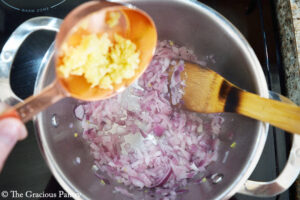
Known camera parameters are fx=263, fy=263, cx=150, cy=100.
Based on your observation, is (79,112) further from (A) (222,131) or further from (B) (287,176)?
(B) (287,176)

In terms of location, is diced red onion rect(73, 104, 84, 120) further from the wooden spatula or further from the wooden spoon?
the wooden spatula

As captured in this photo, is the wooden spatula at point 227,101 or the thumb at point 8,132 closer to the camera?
the thumb at point 8,132

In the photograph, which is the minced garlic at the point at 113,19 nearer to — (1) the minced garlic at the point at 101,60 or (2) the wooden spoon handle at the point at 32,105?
(1) the minced garlic at the point at 101,60

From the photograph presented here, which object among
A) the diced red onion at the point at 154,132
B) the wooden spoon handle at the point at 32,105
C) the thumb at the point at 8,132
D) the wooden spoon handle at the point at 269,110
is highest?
the wooden spoon handle at the point at 269,110

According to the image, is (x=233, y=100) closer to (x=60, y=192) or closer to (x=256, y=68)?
(x=256, y=68)

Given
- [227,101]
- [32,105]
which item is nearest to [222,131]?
[227,101]

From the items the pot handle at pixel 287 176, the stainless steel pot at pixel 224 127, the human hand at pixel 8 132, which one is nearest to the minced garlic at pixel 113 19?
the stainless steel pot at pixel 224 127

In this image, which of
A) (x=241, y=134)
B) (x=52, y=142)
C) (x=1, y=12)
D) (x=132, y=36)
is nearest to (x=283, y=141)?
(x=241, y=134)
